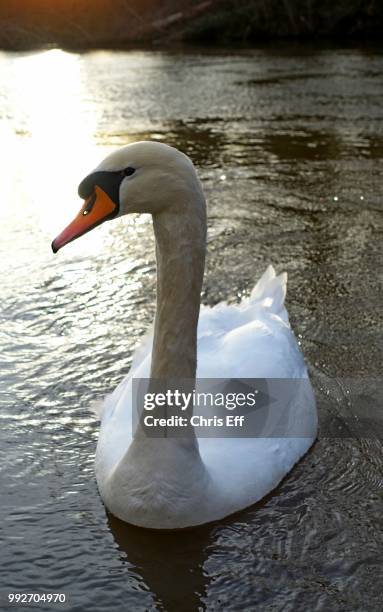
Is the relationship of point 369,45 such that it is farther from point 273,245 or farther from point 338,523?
point 338,523

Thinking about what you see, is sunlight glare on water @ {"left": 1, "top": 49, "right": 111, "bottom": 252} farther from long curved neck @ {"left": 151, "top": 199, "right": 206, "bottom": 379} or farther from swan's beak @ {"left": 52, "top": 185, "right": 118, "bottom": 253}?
swan's beak @ {"left": 52, "top": 185, "right": 118, "bottom": 253}

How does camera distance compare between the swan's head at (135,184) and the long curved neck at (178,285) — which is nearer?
the swan's head at (135,184)

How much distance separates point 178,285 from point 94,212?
1.49 feet

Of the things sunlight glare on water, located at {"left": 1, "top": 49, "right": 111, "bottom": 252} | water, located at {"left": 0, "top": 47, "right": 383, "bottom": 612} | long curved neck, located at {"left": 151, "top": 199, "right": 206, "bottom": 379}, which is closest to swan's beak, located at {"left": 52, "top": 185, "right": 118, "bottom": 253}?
long curved neck, located at {"left": 151, "top": 199, "right": 206, "bottom": 379}

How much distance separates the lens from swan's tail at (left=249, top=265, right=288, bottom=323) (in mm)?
5273

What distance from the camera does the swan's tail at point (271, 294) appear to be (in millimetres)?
5273

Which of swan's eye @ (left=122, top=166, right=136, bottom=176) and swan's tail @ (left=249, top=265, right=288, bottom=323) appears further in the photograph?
swan's tail @ (left=249, top=265, right=288, bottom=323)

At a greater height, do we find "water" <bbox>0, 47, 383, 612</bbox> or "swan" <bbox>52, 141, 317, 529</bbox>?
"swan" <bbox>52, 141, 317, 529</bbox>

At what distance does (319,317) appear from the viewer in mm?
6172

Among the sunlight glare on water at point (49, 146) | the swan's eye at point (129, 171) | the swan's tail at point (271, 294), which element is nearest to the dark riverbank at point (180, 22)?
A: the sunlight glare on water at point (49, 146)

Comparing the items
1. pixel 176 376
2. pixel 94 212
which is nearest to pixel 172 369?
pixel 176 376

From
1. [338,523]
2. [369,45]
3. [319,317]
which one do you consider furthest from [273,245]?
[369,45]

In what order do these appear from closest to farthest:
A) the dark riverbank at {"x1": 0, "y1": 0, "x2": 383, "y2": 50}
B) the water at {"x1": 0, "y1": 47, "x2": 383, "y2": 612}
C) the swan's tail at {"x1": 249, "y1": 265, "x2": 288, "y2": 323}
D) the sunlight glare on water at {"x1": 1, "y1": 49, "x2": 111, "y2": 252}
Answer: the water at {"x1": 0, "y1": 47, "x2": 383, "y2": 612}, the swan's tail at {"x1": 249, "y1": 265, "x2": 288, "y2": 323}, the sunlight glare on water at {"x1": 1, "y1": 49, "x2": 111, "y2": 252}, the dark riverbank at {"x1": 0, "y1": 0, "x2": 383, "y2": 50}

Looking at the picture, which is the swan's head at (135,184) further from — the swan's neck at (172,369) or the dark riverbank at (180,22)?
the dark riverbank at (180,22)
